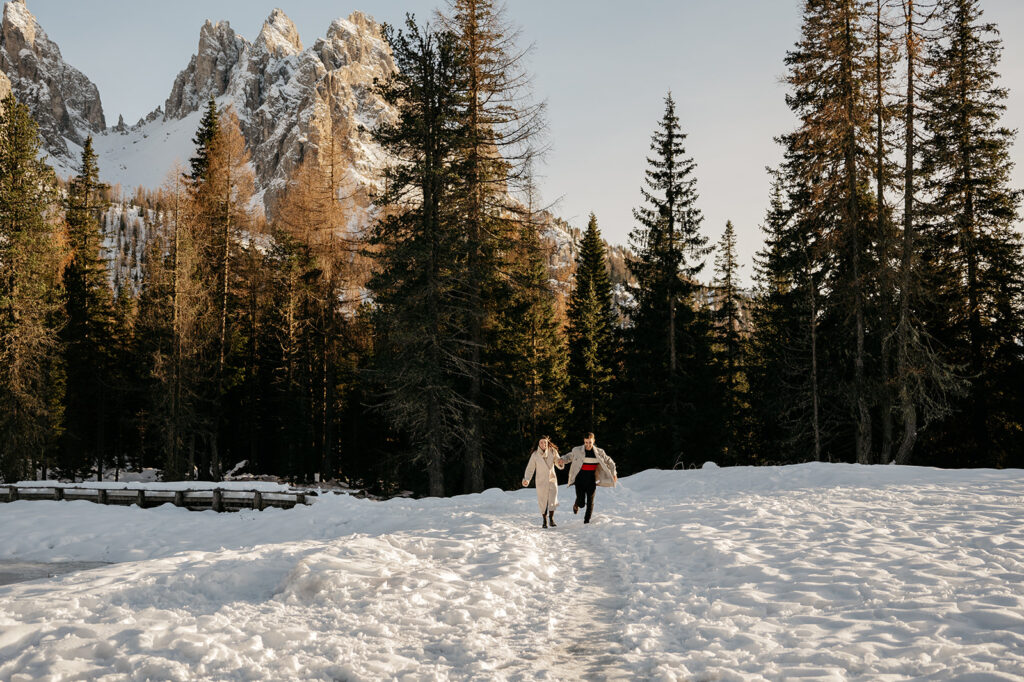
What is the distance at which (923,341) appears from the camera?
2122 cm

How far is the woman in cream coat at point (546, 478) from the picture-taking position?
12344mm

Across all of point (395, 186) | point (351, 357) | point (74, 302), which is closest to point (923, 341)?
point (395, 186)

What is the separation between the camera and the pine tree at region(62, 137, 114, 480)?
114 ft

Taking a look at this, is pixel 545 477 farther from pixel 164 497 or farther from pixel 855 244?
pixel 164 497

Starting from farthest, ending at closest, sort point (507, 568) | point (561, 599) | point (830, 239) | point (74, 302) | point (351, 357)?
point (74, 302), point (351, 357), point (830, 239), point (507, 568), point (561, 599)

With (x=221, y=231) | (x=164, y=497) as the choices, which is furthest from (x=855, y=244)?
(x=221, y=231)

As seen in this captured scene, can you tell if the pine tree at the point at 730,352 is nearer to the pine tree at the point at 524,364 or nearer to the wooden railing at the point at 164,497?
the pine tree at the point at 524,364

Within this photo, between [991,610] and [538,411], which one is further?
[538,411]

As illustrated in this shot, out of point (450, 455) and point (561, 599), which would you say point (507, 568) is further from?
point (450, 455)

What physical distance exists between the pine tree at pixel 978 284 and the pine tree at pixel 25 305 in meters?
38.5

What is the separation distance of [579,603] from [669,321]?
22.6 m

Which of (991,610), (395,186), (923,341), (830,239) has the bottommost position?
(991,610)

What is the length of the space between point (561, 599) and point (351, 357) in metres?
25.8

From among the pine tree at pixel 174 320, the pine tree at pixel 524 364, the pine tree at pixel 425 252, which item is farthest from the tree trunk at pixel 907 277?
the pine tree at pixel 174 320
